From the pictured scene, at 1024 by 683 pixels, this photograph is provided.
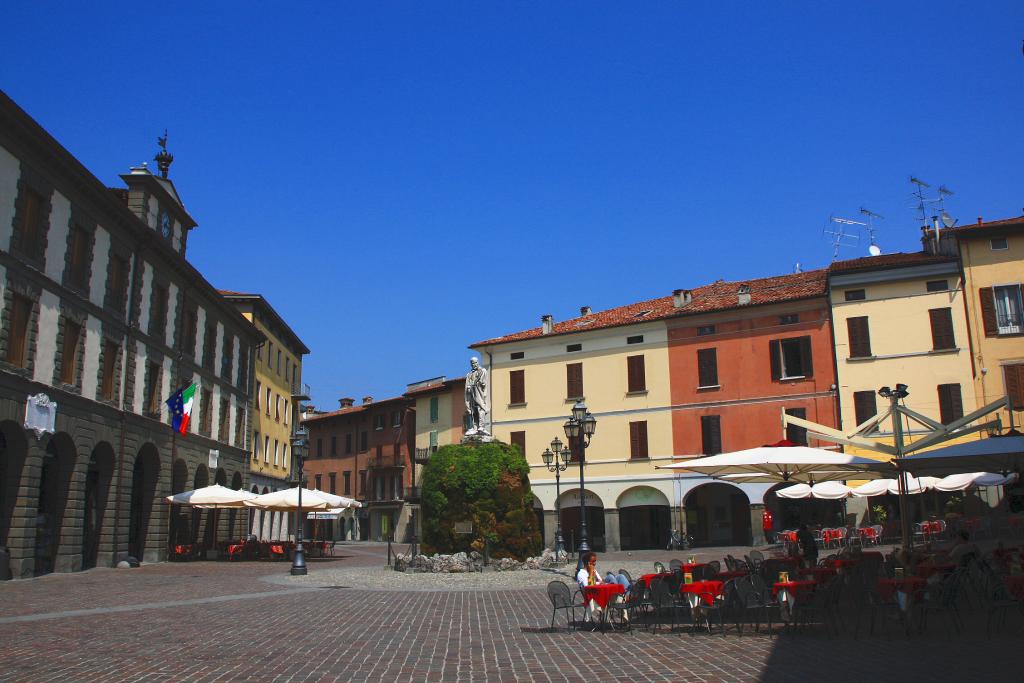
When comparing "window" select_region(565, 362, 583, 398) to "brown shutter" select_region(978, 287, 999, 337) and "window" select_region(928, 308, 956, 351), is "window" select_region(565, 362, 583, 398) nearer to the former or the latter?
"window" select_region(928, 308, 956, 351)

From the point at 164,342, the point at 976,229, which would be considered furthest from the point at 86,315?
the point at 976,229

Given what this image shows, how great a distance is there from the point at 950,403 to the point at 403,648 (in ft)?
94.0

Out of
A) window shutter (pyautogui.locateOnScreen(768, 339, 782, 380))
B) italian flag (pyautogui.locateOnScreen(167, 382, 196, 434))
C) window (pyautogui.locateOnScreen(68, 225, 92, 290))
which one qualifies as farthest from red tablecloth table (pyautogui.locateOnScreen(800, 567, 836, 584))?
window shutter (pyautogui.locateOnScreen(768, 339, 782, 380))

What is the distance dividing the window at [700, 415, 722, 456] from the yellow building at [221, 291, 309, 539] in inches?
901

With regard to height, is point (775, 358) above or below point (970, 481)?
above

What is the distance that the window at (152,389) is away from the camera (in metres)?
29.4

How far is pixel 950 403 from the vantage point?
3253 cm

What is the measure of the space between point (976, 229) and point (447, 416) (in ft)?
97.1

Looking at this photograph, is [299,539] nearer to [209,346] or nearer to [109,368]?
[109,368]

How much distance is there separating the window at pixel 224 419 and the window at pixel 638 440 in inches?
755

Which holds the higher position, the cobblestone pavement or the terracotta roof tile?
the terracotta roof tile

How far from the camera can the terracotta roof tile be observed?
37.8 metres

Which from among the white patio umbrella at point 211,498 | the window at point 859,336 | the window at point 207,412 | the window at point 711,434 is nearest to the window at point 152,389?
the white patio umbrella at point 211,498

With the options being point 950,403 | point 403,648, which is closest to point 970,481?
point 950,403
